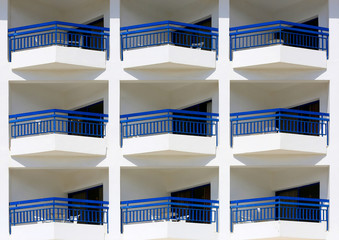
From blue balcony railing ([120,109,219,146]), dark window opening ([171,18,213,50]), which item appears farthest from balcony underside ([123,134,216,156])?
dark window opening ([171,18,213,50])

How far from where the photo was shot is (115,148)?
30.5 metres

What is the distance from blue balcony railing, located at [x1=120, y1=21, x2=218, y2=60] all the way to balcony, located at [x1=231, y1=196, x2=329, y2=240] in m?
5.58

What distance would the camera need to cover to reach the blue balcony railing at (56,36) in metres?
31.2

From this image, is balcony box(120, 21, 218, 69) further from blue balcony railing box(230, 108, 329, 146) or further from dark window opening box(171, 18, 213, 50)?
blue balcony railing box(230, 108, 329, 146)

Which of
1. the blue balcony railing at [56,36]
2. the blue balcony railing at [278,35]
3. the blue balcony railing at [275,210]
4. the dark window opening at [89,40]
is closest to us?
the blue balcony railing at [275,210]

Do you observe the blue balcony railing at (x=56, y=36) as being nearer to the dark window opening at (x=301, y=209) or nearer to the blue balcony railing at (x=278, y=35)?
the blue balcony railing at (x=278, y=35)

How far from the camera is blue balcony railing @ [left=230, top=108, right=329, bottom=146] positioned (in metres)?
30.5

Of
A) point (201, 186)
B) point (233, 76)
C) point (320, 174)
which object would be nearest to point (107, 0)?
point (233, 76)

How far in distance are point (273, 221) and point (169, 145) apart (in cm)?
422

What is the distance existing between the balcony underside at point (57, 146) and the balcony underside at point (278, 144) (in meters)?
4.72

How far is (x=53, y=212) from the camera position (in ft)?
96.9

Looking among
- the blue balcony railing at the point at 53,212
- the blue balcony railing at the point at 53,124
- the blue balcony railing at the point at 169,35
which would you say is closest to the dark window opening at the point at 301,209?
the blue balcony railing at the point at 169,35

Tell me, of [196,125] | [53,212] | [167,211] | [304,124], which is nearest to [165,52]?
[196,125]

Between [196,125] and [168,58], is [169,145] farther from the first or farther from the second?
[196,125]
